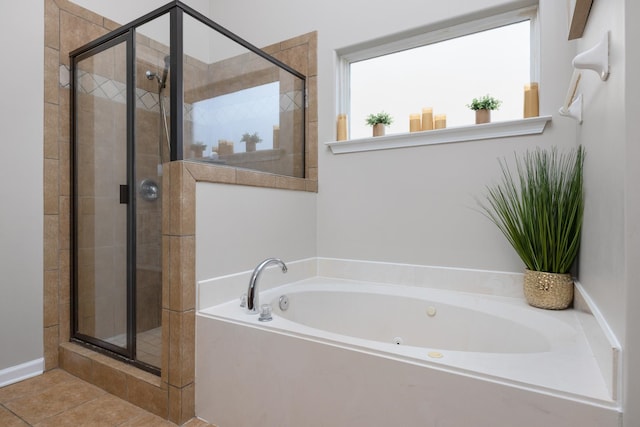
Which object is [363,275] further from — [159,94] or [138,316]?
[159,94]

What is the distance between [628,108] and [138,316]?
2.09m

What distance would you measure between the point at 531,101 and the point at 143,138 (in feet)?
6.66

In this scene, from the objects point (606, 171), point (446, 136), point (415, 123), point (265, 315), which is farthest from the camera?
point (415, 123)

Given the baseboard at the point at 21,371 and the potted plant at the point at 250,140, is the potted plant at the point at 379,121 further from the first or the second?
the baseboard at the point at 21,371

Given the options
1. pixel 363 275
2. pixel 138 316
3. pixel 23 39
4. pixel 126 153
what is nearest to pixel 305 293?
pixel 363 275

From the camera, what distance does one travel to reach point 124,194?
1935 millimetres

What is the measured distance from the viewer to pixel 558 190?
1673 millimetres

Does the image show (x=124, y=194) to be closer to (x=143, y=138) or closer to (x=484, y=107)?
(x=143, y=138)

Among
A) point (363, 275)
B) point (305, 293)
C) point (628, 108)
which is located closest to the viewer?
point (628, 108)

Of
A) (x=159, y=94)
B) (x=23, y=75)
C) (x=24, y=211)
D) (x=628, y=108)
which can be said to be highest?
(x=23, y=75)

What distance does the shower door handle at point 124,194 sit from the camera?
192 centimetres

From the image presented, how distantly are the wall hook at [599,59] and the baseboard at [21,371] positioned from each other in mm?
2825

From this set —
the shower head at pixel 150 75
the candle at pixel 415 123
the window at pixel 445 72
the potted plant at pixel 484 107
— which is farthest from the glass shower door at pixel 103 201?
the potted plant at pixel 484 107

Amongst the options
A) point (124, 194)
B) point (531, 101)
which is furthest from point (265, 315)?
point (531, 101)
